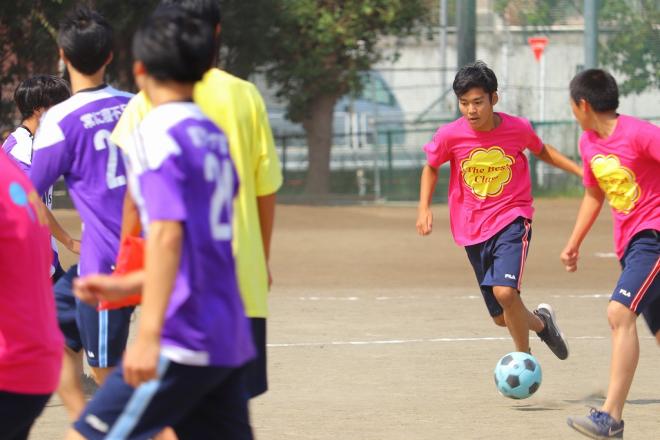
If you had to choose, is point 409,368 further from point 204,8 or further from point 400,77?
point 400,77

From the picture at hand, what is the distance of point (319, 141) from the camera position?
85.0 feet

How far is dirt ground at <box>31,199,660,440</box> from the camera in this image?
678 cm

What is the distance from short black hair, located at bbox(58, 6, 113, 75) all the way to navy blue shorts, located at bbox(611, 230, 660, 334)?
2735 millimetres

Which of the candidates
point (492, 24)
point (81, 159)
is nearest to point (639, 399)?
point (81, 159)

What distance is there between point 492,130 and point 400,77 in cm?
2950

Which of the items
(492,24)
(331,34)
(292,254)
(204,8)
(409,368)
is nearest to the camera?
(204,8)

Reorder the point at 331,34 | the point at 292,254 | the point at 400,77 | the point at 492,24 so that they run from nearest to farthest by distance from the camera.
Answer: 1. the point at 292,254
2. the point at 331,34
3. the point at 492,24
4. the point at 400,77

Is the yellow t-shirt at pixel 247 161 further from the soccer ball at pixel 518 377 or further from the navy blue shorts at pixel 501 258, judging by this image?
the navy blue shorts at pixel 501 258

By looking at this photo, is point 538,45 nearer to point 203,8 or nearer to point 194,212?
point 203,8

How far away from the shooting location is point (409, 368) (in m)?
8.41

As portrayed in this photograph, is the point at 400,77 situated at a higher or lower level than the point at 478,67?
lower

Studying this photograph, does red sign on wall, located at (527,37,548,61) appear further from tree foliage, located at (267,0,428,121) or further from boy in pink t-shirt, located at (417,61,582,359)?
boy in pink t-shirt, located at (417,61,582,359)

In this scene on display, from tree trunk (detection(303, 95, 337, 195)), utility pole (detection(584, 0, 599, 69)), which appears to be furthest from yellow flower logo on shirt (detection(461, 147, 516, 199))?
tree trunk (detection(303, 95, 337, 195))

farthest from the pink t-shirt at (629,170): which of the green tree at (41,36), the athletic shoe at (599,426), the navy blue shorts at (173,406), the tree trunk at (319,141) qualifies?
the tree trunk at (319,141)
